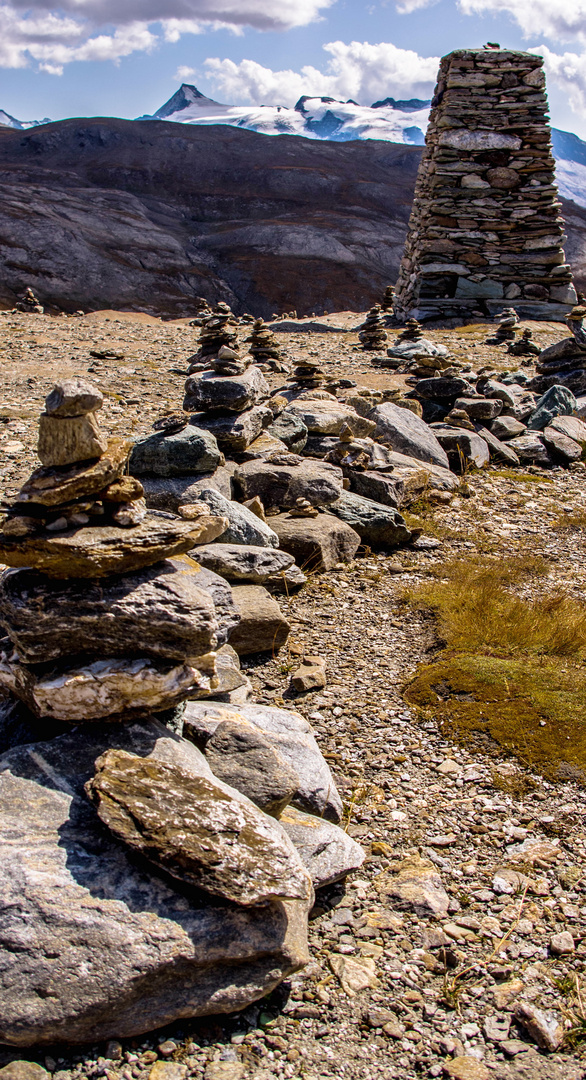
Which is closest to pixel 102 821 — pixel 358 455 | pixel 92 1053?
pixel 92 1053

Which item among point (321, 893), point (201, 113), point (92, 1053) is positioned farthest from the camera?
point (201, 113)

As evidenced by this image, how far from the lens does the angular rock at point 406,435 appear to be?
1205cm

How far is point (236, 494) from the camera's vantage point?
29.5 ft

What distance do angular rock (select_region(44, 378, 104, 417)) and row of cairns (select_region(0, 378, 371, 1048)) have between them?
0.04 feet

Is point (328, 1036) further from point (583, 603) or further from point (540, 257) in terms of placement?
point (540, 257)

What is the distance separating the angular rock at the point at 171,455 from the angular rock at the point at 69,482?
4.09m

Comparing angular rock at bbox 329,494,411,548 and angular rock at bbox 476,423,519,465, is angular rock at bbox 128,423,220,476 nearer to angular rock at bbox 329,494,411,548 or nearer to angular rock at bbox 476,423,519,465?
angular rock at bbox 329,494,411,548

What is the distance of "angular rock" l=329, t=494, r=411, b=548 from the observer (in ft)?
29.5

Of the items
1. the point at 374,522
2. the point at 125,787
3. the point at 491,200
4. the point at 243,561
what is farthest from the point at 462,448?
the point at 491,200

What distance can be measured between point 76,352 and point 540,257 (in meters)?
15.9

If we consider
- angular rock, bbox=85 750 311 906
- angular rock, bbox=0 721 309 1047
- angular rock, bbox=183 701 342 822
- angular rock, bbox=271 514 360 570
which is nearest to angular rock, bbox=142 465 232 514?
angular rock, bbox=271 514 360 570

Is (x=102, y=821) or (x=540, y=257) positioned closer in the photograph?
(x=102, y=821)

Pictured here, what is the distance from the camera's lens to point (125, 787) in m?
3.49

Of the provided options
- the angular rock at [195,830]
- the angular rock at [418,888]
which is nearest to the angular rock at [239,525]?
the angular rock at [418,888]
